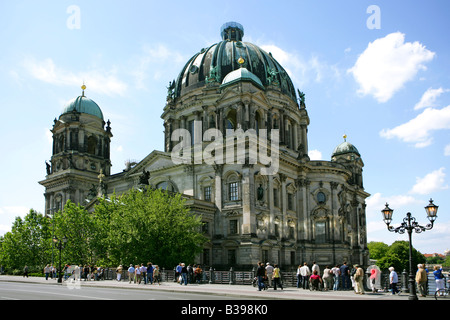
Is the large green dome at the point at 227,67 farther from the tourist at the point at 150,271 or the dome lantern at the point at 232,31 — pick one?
the tourist at the point at 150,271

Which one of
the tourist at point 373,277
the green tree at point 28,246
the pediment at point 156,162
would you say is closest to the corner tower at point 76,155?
the green tree at point 28,246

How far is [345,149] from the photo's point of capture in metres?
80.0

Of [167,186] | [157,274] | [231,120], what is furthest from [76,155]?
[157,274]

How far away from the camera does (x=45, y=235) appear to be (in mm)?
56281

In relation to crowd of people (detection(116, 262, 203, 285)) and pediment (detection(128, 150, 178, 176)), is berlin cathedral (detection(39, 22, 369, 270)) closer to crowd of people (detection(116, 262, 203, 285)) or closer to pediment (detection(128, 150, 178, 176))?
pediment (detection(128, 150, 178, 176))

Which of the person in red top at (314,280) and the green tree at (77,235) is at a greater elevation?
the green tree at (77,235)

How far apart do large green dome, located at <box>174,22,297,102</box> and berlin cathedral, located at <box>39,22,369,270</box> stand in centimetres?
17

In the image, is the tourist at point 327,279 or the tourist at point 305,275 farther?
the tourist at point 305,275

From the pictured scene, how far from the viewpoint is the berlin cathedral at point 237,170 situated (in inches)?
1864

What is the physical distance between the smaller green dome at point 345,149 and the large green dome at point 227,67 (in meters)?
16.5

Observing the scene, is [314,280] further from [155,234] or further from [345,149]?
[345,149]

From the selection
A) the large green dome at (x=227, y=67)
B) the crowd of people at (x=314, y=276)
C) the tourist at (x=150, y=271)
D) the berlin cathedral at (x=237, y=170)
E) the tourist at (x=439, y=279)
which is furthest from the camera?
the large green dome at (x=227, y=67)

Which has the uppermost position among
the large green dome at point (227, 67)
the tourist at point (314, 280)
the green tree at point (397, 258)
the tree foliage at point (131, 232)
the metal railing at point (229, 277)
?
the large green dome at point (227, 67)
